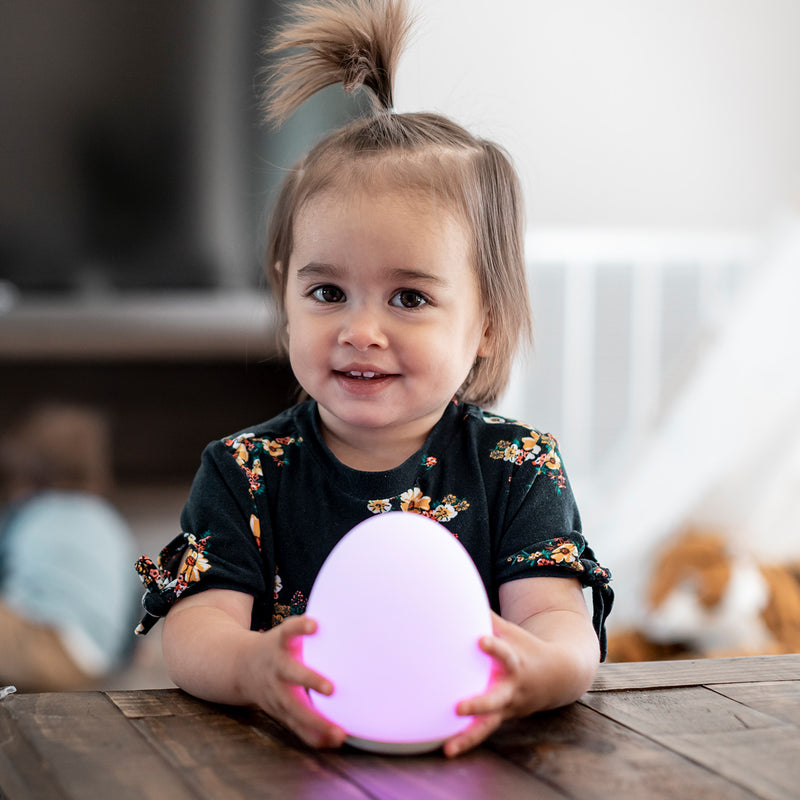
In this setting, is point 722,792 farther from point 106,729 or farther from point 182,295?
point 182,295

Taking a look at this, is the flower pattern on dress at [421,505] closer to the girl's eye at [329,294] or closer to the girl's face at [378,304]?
the girl's face at [378,304]

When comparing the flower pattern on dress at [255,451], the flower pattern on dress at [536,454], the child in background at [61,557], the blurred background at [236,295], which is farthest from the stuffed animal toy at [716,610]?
the flower pattern on dress at [255,451]

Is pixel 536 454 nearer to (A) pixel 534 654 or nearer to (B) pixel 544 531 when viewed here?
(B) pixel 544 531

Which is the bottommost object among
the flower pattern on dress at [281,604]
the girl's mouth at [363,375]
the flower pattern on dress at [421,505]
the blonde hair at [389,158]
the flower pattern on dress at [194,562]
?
the flower pattern on dress at [281,604]

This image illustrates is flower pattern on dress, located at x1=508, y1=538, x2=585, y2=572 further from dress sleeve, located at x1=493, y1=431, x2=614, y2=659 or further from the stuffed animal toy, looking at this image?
the stuffed animal toy

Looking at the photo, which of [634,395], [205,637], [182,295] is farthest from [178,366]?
[205,637]

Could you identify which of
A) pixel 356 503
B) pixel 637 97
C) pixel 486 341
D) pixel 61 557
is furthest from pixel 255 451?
pixel 637 97

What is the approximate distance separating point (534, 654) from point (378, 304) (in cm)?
29

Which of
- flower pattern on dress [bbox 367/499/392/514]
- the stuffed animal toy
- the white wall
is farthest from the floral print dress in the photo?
the white wall

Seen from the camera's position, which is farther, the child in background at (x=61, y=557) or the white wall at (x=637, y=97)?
the white wall at (x=637, y=97)

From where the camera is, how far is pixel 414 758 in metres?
0.65

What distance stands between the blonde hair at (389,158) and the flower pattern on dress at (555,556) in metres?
0.21

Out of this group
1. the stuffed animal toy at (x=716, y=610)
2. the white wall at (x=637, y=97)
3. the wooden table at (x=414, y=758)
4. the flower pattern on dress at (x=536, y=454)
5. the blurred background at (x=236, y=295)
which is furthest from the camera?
the white wall at (x=637, y=97)

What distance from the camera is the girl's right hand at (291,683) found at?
0.64m
